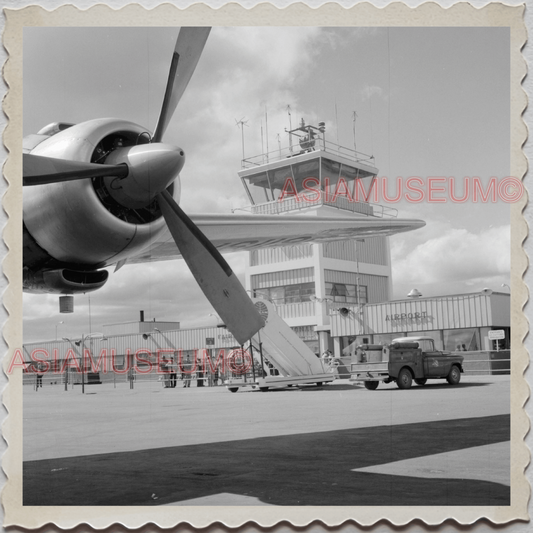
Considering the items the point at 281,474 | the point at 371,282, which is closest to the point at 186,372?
the point at 371,282

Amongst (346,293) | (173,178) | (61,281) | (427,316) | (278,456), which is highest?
(173,178)

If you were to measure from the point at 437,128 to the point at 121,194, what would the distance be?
12.3 feet

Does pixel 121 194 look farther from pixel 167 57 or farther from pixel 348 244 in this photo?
pixel 348 244

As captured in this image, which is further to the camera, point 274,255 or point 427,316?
point 427,316

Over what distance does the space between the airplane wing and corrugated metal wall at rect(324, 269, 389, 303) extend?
1.60m

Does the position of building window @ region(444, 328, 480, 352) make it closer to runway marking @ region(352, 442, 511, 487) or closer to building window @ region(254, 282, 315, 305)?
building window @ region(254, 282, 315, 305)

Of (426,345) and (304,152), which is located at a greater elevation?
(304,152)

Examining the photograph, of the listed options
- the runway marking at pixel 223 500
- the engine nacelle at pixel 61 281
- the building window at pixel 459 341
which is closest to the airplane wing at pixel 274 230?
the engine nacelle at pixel 61 281

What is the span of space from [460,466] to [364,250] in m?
6.25

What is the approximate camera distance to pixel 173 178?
19.0ft

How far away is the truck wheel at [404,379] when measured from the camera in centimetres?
2011

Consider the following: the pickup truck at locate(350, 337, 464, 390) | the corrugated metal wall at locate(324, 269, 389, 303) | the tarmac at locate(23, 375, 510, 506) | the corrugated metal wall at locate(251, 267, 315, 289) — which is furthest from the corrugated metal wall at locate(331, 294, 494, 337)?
the corrugated metal wall at locate(324, 269, 389, 303)

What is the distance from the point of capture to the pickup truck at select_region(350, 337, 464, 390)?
20203 millimetres

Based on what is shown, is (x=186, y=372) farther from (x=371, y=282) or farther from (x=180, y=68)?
(x=180, y=68)
